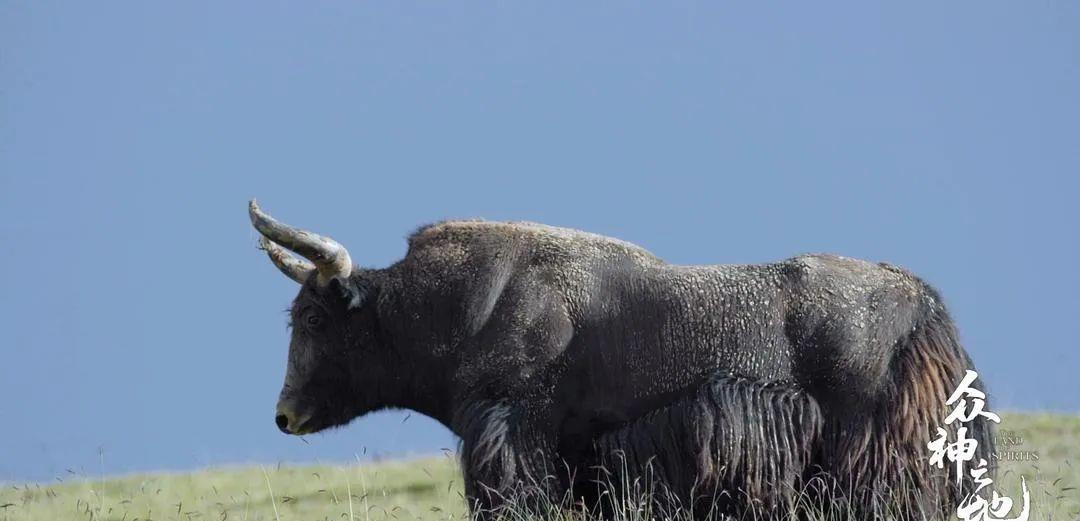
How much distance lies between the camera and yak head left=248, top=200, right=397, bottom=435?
10805 mm

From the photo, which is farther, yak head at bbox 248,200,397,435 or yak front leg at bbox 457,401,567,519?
yak head at bbox 248,200,397,435

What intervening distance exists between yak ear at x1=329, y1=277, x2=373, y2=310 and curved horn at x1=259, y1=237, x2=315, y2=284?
0.74m

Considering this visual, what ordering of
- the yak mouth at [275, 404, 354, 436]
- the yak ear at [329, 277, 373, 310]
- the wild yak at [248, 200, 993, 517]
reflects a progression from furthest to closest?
the yak mouth at [275, 404, 354, 436] → the yak ear at [329, 277, 373, 310] → the wild yak at [248, 200, 993, 517]

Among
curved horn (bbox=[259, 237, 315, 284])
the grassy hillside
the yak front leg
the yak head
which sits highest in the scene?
curved horn (bbox=[259, 237, 315, 284])

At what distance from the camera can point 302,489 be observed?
19141 mm

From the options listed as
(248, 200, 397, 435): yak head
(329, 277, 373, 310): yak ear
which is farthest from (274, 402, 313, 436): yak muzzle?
(329, 277, 373, 310): yak ear

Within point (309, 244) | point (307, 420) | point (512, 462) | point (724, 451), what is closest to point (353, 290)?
point (309, 244)

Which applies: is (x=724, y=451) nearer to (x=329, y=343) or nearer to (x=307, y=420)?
(x=329, y=343)

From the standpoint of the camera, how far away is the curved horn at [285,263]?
455 inches

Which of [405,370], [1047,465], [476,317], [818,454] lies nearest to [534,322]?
[476,317]

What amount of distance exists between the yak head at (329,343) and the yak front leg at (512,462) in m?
1.08

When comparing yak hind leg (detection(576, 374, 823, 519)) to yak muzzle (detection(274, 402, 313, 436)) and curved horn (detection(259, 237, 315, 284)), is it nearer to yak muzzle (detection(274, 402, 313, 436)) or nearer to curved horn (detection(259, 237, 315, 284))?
yak muzzle (detection(274, 402, 313, 436))

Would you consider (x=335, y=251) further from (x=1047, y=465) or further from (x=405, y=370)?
(x=1047, y=465)

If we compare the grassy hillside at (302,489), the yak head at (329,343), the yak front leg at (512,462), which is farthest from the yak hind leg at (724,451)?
the grassy hillside at (302,489)
